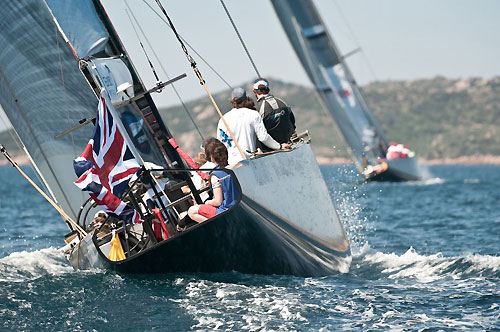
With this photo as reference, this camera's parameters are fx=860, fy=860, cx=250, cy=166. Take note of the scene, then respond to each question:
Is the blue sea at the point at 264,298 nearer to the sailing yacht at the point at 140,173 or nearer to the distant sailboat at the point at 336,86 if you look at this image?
the sailing yacht at the point at 140,173

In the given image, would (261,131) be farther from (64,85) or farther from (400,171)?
(400,171)

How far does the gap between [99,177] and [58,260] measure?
3275 millimetres

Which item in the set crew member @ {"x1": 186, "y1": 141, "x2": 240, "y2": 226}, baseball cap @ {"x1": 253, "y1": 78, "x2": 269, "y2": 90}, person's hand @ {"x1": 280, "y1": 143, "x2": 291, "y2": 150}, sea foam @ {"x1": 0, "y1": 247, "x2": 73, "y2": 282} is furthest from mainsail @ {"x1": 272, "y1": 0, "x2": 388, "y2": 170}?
crew member @ {"x1": 186, "y1": 141, "x2": 240, "y2": 226}

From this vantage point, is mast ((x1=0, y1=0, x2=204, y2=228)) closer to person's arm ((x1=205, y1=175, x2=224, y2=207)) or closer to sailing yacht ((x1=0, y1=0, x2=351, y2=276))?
sailing yacht ((x1=0, y1=0, x2=351, y2=276))

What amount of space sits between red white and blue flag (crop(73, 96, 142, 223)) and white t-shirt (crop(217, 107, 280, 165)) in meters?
0.96

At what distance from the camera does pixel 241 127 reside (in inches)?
320

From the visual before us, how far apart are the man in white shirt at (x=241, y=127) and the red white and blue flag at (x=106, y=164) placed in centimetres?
96

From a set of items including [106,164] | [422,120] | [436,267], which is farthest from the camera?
[422,120]

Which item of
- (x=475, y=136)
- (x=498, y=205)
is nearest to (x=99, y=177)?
(x=498, y=205)

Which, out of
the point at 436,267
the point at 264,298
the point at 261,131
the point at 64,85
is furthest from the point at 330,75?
the point at 264,298

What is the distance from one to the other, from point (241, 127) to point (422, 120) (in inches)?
5723

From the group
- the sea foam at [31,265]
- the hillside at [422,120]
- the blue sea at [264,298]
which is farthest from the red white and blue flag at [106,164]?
the hillside at [422,120]

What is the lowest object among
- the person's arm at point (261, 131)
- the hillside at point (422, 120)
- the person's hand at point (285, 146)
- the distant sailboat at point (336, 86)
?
the hillside at point (422, 120)

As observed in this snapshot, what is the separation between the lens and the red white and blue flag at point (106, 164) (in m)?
7.65
